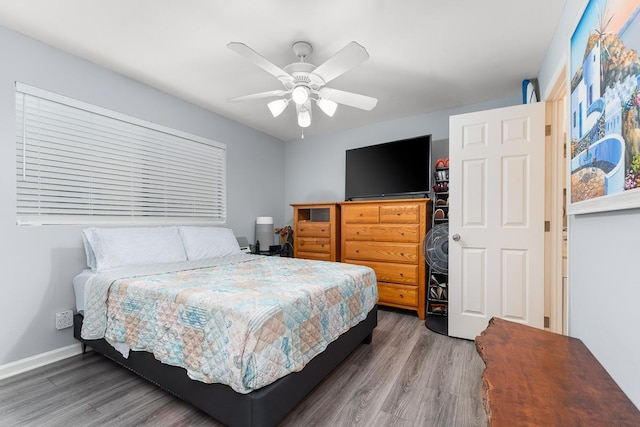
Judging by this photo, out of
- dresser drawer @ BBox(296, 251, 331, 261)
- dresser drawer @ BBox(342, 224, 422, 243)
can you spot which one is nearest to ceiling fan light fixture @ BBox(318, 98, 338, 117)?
dresser drawer @ BBox(342, 224, 422, 243)

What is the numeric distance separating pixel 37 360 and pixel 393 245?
3.28m

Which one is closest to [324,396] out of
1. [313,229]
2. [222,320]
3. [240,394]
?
[240,394]

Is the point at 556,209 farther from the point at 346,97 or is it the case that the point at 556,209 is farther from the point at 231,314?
the point at 231,314

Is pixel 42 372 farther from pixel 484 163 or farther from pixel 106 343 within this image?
pixel 484 163

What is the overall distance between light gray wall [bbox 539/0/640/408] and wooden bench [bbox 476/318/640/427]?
0.06 metres

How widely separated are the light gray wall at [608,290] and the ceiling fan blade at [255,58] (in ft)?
5.68

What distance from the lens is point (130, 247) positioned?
2.37 meters

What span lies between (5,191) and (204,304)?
1837 millimetres

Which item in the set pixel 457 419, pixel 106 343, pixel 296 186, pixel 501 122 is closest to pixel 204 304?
pixel 106 343

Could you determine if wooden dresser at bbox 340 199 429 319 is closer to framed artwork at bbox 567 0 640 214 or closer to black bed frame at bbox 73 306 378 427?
black bed frame at bbox 73 306 378 427

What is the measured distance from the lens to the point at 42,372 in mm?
2012

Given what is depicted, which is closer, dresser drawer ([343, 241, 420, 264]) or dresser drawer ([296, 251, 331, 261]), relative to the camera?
dresser drawer ([343, 241, 420, 264])

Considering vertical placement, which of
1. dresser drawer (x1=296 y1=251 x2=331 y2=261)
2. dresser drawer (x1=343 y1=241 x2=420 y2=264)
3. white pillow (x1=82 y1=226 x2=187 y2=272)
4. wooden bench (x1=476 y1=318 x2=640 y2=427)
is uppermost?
white pillow (x1=82 y1=226 x2=187 y2=272)

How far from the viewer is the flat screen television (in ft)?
10.9
